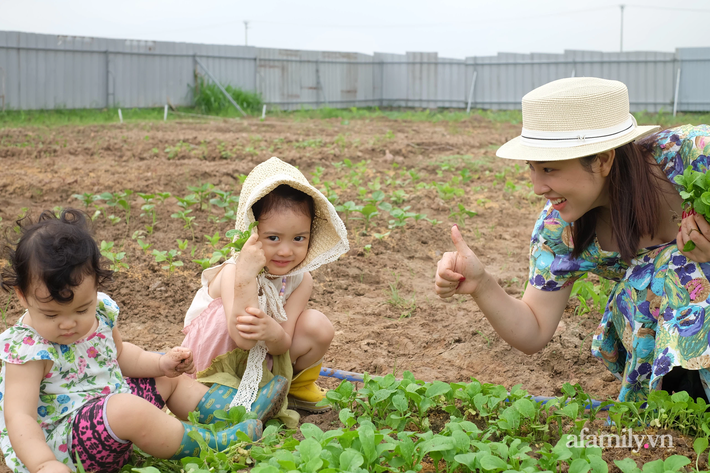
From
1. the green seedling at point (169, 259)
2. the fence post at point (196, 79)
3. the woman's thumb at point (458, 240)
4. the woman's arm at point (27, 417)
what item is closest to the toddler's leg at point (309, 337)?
the woman's thumb at point (458, 240)

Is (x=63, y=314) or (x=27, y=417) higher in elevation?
(x=63, y=314)

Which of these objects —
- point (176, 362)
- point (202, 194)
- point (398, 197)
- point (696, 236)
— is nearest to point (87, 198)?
point (202, 194)

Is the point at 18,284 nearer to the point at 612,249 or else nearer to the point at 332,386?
the point at 332,386

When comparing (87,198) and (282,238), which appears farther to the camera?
(87,198)

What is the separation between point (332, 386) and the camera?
9.33 ft

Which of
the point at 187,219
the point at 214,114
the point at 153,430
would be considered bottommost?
the point at 153,430

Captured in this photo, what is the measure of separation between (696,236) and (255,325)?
4.74ft

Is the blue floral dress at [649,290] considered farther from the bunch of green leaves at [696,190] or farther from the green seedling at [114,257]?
the green seedling at [114,257]

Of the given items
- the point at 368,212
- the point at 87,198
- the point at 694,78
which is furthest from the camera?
the point at 694,78

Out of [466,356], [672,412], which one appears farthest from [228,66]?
[672,412]

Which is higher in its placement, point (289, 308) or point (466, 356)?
point (289, 308)

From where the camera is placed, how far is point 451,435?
6.27 ft

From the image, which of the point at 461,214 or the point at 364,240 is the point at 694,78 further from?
the point at 364,240

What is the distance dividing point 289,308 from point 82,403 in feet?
2.68
